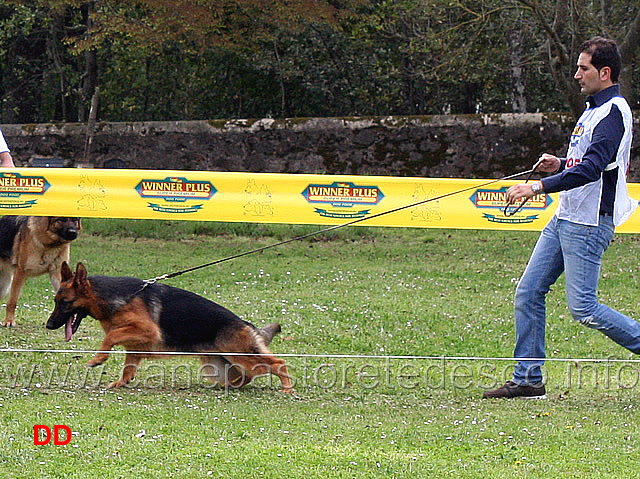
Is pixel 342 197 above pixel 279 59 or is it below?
below

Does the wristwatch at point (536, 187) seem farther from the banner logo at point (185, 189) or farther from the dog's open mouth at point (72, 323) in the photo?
the banner logo at point (185, 189)

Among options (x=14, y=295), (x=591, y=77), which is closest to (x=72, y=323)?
(x=14, y=295)

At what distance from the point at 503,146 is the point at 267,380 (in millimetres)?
10565

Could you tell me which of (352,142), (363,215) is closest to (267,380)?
(363,215)

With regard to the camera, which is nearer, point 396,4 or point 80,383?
point 80,383

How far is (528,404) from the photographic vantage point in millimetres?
5809

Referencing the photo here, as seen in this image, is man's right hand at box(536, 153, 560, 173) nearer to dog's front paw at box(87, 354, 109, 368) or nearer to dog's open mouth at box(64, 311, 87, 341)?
dog's front paw at box(87, 354, 109, 368)

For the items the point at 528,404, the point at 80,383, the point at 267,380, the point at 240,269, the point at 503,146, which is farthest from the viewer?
the point at 503,146

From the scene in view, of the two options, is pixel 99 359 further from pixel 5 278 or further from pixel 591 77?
pixel 591 77

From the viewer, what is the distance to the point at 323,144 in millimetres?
16578

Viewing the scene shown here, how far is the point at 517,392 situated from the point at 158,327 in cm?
248

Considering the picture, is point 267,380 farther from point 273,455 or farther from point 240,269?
point 240,269

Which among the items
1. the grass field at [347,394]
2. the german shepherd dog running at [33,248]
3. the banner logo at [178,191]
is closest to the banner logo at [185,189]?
the banner logo at [178,191]

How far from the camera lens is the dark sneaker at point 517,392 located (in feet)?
19.7
